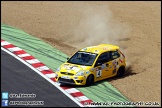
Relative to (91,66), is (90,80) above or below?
below

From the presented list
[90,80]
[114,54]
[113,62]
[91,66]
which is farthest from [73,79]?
[114,54]

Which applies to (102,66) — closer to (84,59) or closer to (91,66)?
(91,66)

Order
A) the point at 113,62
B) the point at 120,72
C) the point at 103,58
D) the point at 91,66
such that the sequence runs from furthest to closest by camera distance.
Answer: the point at 120,72 → the point at 113,62 → the point at 103,58 → the point at 91,66

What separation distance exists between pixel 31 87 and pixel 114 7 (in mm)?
15056

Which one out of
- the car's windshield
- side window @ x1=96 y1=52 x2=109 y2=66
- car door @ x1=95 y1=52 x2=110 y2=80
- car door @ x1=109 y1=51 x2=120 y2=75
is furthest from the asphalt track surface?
car door @ x1=109 y1=51 x2=120 y2=75

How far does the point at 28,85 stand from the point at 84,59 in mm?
2865

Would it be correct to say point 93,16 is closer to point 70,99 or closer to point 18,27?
point 18,27

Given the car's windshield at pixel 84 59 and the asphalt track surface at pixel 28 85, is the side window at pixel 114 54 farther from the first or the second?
the asphalt track surface at pixel 28 85

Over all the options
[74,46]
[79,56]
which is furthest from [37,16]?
[79,56]

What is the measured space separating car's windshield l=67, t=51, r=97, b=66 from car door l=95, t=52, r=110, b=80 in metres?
0.29

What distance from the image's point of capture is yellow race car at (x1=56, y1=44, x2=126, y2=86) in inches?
811

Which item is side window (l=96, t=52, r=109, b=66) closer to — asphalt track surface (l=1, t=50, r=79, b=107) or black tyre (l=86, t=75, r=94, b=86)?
black tyre (l=86, t=75, r=94, b=86)

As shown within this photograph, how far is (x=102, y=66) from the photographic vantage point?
21594 mm

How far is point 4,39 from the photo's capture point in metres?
26.1
